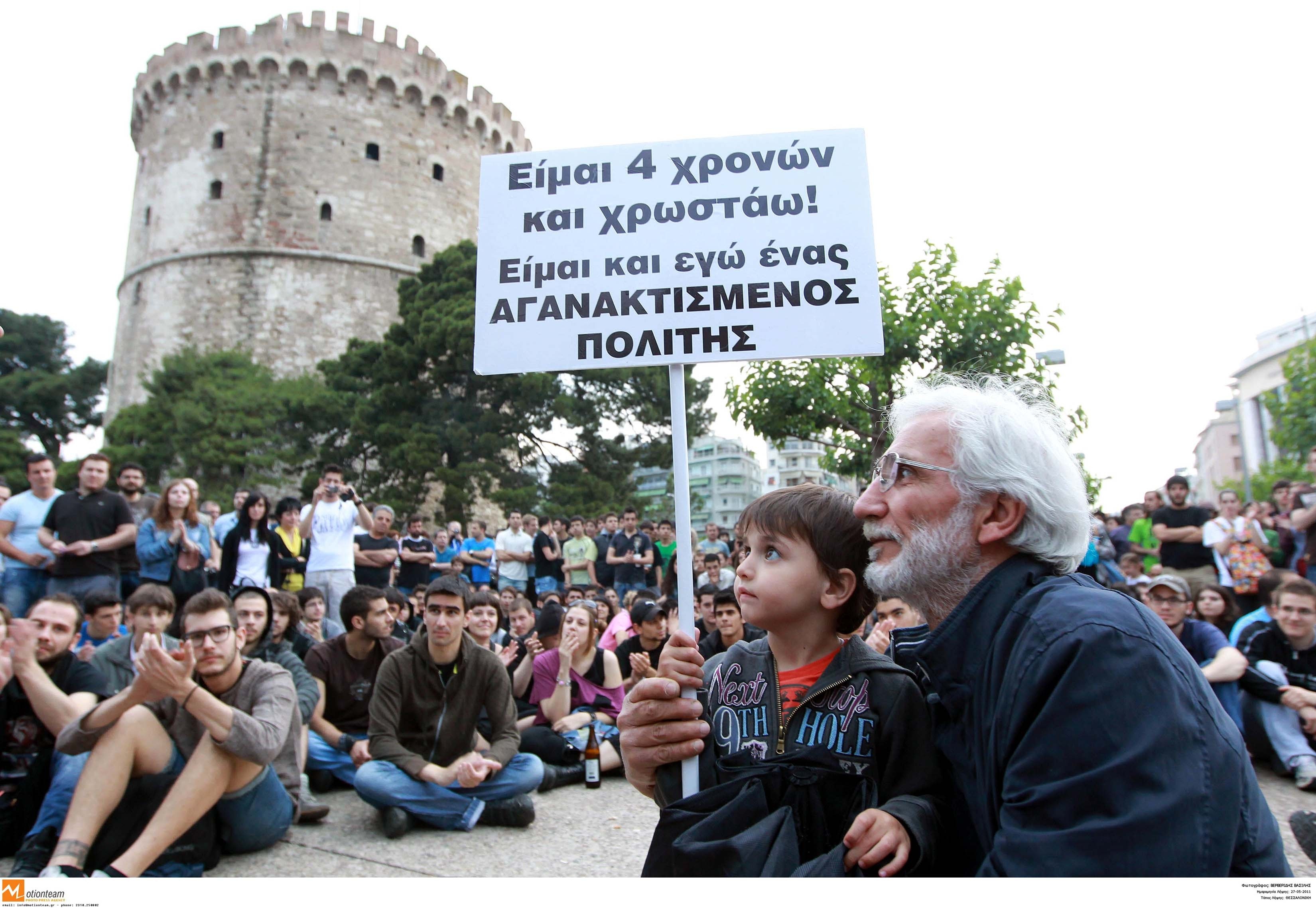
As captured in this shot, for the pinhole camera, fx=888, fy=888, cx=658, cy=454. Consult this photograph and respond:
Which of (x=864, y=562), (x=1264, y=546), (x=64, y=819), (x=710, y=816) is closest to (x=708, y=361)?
(x=864, y=562)

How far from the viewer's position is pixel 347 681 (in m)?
5.39

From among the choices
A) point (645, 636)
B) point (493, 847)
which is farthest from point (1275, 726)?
point (493, 847)

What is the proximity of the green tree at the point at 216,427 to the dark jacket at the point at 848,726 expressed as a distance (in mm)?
24389

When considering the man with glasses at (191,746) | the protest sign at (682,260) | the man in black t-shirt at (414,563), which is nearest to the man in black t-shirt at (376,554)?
the man in black t-shirt at (414,563)

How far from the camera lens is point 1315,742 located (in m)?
A: 4.89

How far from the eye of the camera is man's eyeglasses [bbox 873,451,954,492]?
1751 mm

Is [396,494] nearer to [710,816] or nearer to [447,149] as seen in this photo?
[447,149]

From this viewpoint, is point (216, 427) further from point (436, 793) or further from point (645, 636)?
point (436, 793)

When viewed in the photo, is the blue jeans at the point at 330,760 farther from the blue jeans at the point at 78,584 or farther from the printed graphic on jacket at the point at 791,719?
the printed graphic on jacket at the point at 791,719

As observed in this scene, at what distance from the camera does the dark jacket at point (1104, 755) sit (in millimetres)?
1210

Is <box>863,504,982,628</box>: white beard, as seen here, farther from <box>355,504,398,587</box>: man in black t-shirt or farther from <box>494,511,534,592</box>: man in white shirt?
<box>494,511,534,592</box>: man in white shirt

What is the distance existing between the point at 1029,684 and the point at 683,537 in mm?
971

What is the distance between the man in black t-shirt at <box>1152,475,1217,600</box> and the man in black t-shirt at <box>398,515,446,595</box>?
23.9 ft

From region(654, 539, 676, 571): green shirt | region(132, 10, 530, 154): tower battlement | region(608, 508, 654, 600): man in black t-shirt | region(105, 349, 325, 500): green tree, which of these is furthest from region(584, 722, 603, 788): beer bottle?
region(132, 10, 530, 154): tower battlement
